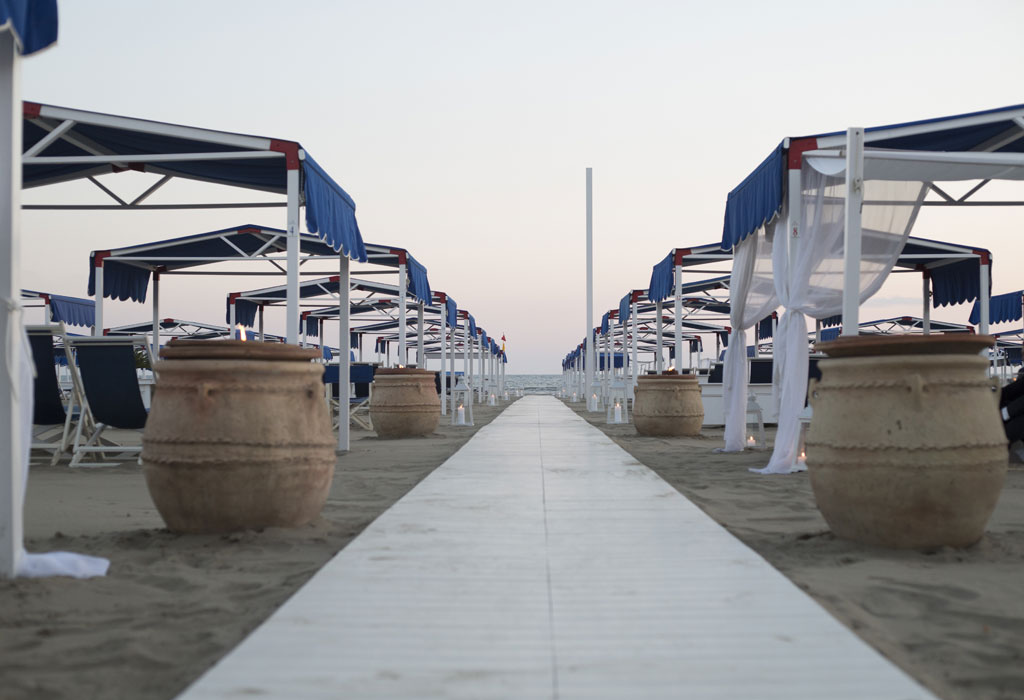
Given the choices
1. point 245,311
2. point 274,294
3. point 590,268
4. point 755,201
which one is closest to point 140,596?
point 755,201

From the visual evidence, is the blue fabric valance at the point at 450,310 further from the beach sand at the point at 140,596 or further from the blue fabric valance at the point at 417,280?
the beach sand at the point at 140,596

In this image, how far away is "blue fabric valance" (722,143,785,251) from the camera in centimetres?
706

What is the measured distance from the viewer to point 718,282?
14.7m

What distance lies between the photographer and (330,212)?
759cm

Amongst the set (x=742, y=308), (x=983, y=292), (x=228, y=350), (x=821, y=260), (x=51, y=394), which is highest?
(x=983, y=292)

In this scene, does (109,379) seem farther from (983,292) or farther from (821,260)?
(983,292)

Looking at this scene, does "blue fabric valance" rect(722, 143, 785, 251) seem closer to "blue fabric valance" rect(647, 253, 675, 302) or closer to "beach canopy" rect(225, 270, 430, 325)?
"blue fabric valance" rect(647, 253, 675, 302)

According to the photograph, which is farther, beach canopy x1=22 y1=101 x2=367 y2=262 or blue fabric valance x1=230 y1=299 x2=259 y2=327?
blue fabric valance x1=230 y1=299 x2=259 y2=327

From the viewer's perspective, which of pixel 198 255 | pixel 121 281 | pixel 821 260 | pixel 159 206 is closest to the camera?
pixel 821 260

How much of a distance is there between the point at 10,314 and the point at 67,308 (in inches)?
723

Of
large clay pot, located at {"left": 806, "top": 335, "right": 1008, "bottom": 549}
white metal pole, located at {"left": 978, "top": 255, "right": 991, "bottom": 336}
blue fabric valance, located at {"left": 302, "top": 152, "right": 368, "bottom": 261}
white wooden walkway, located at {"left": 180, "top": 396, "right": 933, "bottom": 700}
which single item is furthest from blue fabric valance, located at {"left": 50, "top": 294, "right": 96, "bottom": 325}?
large clay pot, located at {"left": 806, "top": 335, "right": 1008, "bottom": 549}

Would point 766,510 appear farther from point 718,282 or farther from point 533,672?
point 718,282

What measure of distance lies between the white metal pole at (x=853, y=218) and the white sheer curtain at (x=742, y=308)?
2.58m

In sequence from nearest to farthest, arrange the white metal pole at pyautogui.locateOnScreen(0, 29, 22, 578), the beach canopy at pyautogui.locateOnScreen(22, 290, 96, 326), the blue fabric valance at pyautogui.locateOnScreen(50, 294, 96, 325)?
the white metal pole at pyautogui.locateOnScreen(0, 29, 22, 578) → the beach canopy at pyautogui.locateOnScreen(22, 290, 96, 326) → the blue fabric valance at pyautogui.locateOnScreen(50, 294, 96, 325)
